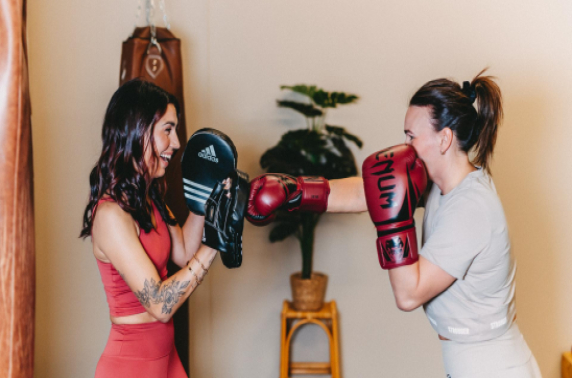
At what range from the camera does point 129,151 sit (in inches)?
55.9

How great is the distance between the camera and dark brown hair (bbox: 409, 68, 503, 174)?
1.34 m

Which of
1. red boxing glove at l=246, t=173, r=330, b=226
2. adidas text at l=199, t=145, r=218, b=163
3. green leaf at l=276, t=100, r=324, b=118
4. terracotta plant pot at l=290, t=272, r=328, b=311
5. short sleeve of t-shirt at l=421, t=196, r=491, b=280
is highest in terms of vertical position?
green leaf at l=276, t=100, r=324, b=118

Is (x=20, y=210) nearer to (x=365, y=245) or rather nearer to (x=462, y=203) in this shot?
(x=462, y=203)

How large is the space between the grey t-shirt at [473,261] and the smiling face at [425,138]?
105mm

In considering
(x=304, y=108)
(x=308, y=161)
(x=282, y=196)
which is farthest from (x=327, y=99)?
(x=282, y=196)

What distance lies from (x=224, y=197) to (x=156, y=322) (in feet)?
1.43

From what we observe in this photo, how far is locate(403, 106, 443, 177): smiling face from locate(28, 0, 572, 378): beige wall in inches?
50.0

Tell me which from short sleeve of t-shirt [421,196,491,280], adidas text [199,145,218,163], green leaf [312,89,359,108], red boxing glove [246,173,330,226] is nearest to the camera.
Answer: short sleeve of t-shirt [421,196,491,280]

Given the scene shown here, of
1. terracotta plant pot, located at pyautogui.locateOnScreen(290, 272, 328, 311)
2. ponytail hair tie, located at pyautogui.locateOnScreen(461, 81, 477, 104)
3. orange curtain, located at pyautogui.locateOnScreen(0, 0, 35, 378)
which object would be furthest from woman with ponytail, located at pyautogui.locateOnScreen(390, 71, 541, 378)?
terracotta plant pot, located at pyautogui.locateOnScreen(290, 272, 328, 311)

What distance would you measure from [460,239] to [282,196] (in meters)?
0.60

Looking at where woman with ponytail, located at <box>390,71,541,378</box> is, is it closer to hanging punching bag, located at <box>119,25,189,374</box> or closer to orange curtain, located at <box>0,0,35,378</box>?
orange curtain, located at <box>0,0,35,378</box>

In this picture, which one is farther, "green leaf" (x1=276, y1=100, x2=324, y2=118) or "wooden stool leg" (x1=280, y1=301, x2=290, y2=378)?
"wooden stool leg" (x1=280, y1=301, x2=290, y2=378)

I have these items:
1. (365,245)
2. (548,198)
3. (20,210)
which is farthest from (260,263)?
(20,210)

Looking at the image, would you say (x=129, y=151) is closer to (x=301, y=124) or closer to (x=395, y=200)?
(x=395, y=200)
